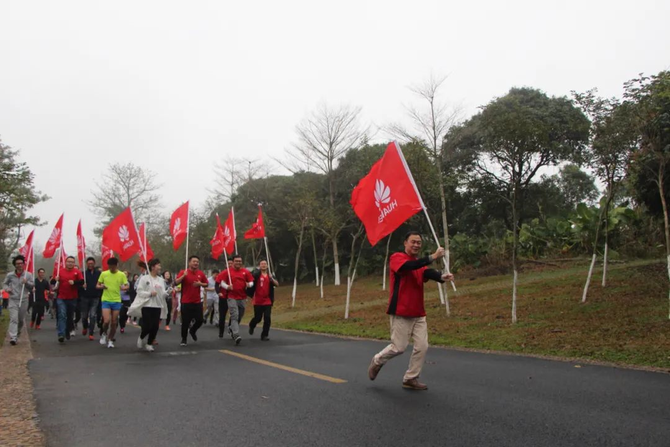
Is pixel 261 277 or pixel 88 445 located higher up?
pixel 261 277

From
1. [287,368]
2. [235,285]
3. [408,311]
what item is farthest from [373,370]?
[235,285]

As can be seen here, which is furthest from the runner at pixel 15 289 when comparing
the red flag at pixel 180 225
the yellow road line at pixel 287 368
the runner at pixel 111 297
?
the yellow road line at pixel 287 368

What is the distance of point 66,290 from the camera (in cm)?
1295

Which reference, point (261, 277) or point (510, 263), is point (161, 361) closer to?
point (261, 277)

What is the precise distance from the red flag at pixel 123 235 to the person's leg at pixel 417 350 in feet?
30.7

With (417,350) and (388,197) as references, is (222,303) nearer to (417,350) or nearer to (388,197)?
(388,197)

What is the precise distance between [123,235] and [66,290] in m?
1.94

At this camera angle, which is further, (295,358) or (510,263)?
(510,263)

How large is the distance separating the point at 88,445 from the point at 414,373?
133 inches

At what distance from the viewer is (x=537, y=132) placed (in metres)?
13.1

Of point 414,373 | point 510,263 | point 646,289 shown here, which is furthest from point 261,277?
point 510,263

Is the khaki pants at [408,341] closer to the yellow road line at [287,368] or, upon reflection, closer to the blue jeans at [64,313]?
the yellow road line at [287,368]

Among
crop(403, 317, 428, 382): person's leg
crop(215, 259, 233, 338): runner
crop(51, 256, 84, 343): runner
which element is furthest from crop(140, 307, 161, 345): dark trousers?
crop(403, 317, 428, 382): person's leg

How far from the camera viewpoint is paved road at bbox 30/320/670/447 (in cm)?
443
